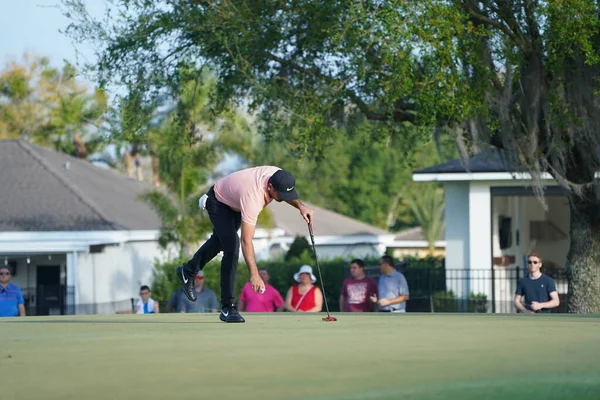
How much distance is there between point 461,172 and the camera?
24.0 m

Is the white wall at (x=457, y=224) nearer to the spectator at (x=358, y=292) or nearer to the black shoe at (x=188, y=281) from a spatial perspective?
the spectator at (x=358, y=292)

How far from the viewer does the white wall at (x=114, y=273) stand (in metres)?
30.6

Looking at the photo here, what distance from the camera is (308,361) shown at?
6422 millimetres

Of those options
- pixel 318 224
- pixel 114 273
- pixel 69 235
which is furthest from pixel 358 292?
pixel 318 224

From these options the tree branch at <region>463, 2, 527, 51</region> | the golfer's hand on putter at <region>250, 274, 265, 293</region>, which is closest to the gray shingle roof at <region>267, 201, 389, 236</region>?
the tree branch at <region>463, 2, 527, 51</region>

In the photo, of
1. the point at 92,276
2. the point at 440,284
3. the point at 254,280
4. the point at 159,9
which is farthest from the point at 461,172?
the point at 254,280

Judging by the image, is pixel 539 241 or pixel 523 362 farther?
pixel 539 241

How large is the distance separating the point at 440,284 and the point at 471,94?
9.99m

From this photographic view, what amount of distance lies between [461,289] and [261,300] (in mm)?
9349

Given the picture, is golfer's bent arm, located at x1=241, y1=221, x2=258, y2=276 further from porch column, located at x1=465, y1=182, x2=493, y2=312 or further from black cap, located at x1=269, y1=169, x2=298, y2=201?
porch column, located at x1=465, y1=182, x2=493, y2=312

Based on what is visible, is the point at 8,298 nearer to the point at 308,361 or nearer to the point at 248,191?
the point at 248,191

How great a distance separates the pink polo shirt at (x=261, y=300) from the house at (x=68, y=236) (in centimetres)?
1177

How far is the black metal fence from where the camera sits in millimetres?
23109

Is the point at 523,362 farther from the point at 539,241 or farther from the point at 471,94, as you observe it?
the point at 539,241
